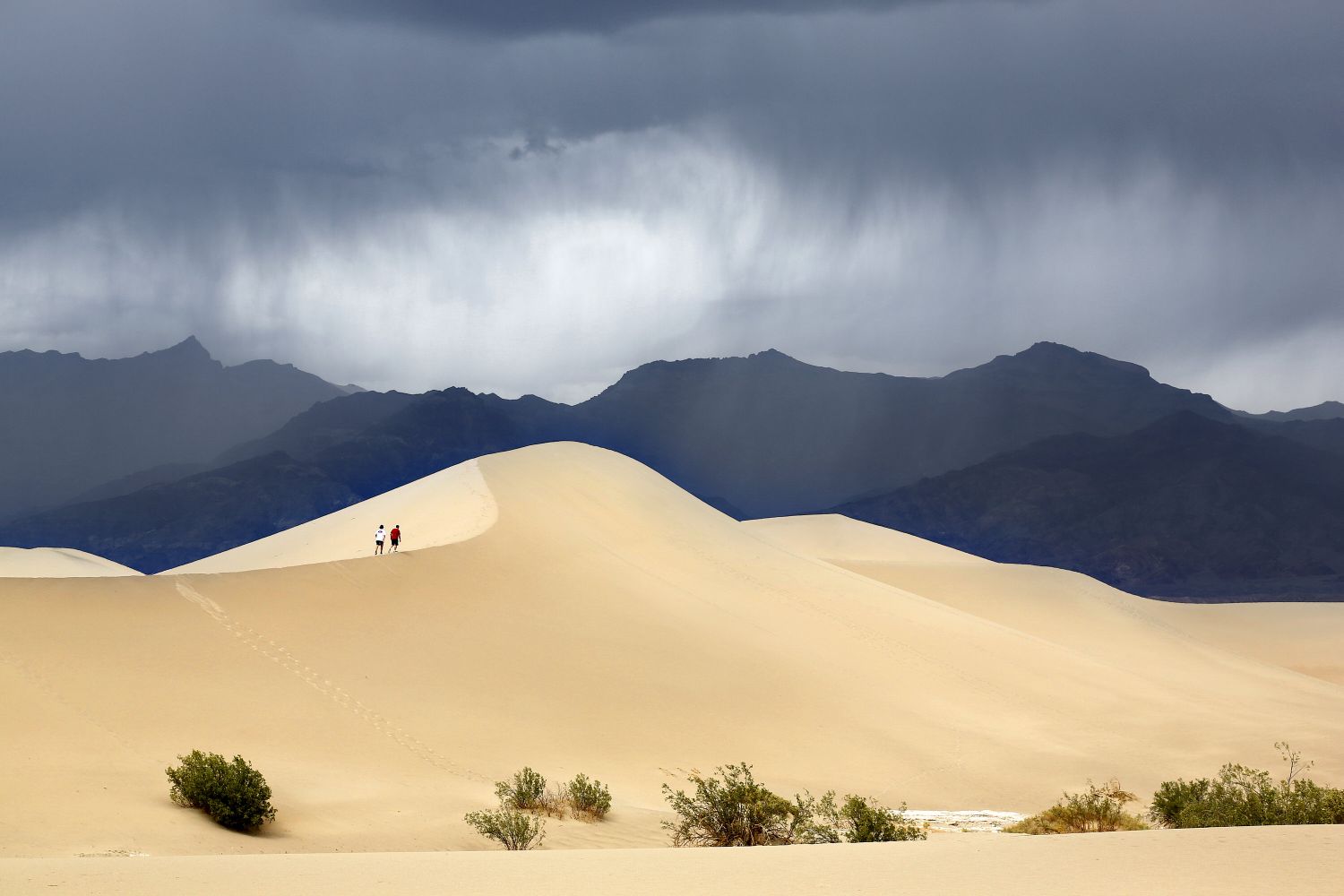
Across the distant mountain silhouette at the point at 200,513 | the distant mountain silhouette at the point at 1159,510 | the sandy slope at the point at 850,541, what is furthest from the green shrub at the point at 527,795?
the distant mountain silhouette at the point at 200,513

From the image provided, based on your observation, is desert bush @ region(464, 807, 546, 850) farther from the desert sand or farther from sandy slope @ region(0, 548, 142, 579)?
sandy slope @ region(0, 548, 142, 579)

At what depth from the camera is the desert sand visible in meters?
11.5

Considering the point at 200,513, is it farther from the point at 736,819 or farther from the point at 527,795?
the point at 736,819

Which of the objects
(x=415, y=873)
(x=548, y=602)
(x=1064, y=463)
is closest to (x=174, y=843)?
(x=415, y=873)

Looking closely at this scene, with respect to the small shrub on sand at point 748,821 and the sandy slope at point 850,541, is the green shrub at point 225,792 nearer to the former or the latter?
the small shrub on sand at point 748,821

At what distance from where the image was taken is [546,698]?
19578 mm

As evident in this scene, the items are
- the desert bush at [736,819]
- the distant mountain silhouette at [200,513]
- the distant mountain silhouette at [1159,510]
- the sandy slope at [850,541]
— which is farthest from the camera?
the distant mountain silhouette at [200,513]

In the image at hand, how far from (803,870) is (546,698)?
37.9ft

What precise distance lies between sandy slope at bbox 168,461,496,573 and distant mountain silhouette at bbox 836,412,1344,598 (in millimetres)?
105179

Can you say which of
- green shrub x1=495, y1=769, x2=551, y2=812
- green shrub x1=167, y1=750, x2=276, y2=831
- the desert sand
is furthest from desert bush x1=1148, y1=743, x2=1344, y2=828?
green shrub x1=167, y1=750, x2=276, y2=831

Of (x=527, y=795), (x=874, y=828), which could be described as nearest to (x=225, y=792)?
(x=527, y=795)

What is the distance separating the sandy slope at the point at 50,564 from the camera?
4906cm

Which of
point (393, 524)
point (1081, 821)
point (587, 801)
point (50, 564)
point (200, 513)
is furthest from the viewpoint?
point (200, 513)

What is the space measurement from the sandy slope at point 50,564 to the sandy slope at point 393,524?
14312 mm
